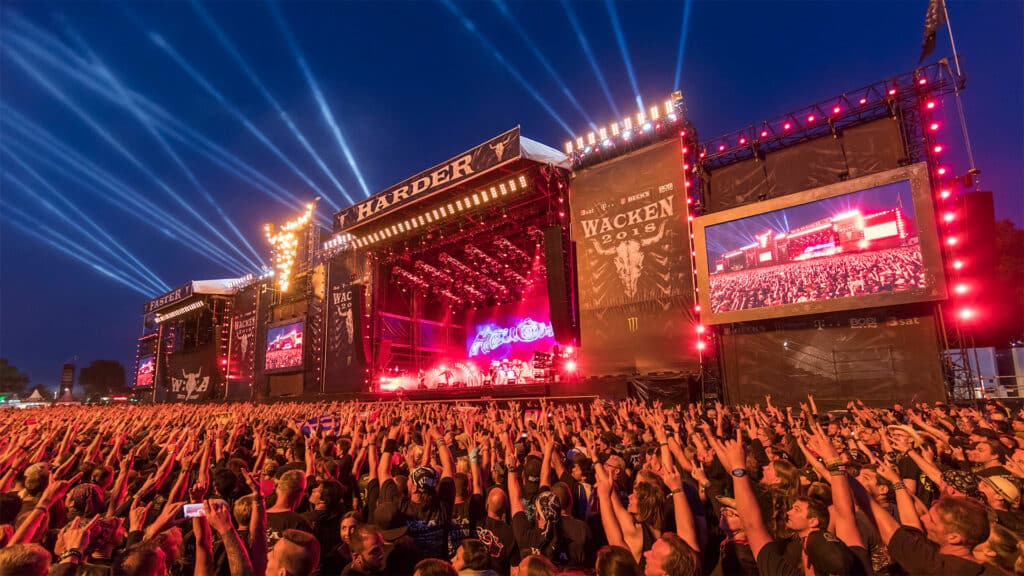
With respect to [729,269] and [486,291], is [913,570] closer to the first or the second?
[729,269]

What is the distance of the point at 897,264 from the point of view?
14.3 metres

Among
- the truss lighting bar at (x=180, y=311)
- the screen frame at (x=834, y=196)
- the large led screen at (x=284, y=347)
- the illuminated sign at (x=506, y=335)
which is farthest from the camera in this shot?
the truss lighting bar at (x=180, y=311)

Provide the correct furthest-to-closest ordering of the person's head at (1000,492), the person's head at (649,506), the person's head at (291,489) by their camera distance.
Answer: the person's head at (291,489)
the person's head at (1000,492)
the person's head at (649,506)

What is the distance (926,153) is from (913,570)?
16332mm

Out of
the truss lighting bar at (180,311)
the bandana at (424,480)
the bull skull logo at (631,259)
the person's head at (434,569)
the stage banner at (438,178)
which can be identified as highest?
the stage banner at (438,178)

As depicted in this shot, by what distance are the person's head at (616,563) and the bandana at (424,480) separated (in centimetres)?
174

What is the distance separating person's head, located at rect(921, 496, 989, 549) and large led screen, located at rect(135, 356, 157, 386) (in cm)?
5189

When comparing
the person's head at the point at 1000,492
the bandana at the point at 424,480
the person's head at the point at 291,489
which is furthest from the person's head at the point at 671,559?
the person's head at the point at 1000,492

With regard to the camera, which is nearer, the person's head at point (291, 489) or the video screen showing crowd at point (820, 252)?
the person's head at point (291, 489)

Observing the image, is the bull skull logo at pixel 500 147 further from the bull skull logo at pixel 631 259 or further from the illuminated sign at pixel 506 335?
the illuminated sign at pixel 506 335

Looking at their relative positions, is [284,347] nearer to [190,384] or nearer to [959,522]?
[190,384]

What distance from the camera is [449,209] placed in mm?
22828

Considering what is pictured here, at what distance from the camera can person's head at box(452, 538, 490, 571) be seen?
2.72 meters

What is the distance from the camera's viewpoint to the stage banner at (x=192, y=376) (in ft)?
122
